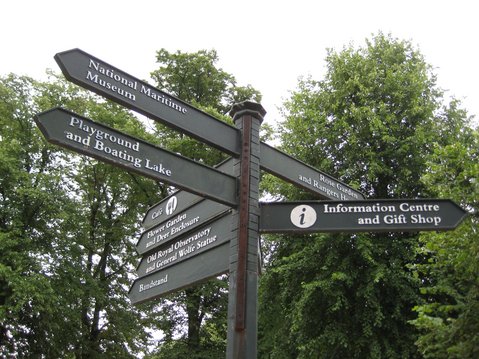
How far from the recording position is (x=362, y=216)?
175 inches

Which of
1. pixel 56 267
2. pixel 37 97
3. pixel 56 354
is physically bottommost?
pixel 56 354

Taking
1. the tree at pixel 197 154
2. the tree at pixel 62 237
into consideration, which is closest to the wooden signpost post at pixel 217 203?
the tree at pixel 62 237

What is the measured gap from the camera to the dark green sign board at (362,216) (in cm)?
432

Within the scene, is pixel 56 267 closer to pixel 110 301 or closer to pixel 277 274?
pixel 110 301

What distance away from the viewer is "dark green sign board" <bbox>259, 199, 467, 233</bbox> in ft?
14.2

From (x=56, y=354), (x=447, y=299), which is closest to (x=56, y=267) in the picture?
(x=56, y=354)

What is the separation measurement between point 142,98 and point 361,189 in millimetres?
8898

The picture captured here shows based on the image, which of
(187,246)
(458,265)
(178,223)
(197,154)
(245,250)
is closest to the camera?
(245,250)

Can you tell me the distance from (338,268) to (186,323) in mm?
9471

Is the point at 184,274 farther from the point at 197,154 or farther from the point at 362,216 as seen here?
the point at 197,154

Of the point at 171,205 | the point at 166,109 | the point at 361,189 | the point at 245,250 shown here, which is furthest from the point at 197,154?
the point at 245,250

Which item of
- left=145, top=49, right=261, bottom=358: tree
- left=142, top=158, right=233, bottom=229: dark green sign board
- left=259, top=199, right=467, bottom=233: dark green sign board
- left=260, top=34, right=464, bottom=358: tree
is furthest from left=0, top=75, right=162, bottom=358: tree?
left=259, top=199, right=467, bottom=233: dark green sign board

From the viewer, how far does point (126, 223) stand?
2052cm

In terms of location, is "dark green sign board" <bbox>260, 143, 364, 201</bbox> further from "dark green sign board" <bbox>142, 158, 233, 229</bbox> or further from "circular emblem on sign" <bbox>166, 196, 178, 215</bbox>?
"circular emblem on sign" <bbox>166, 196, 178, 215</bbox>
